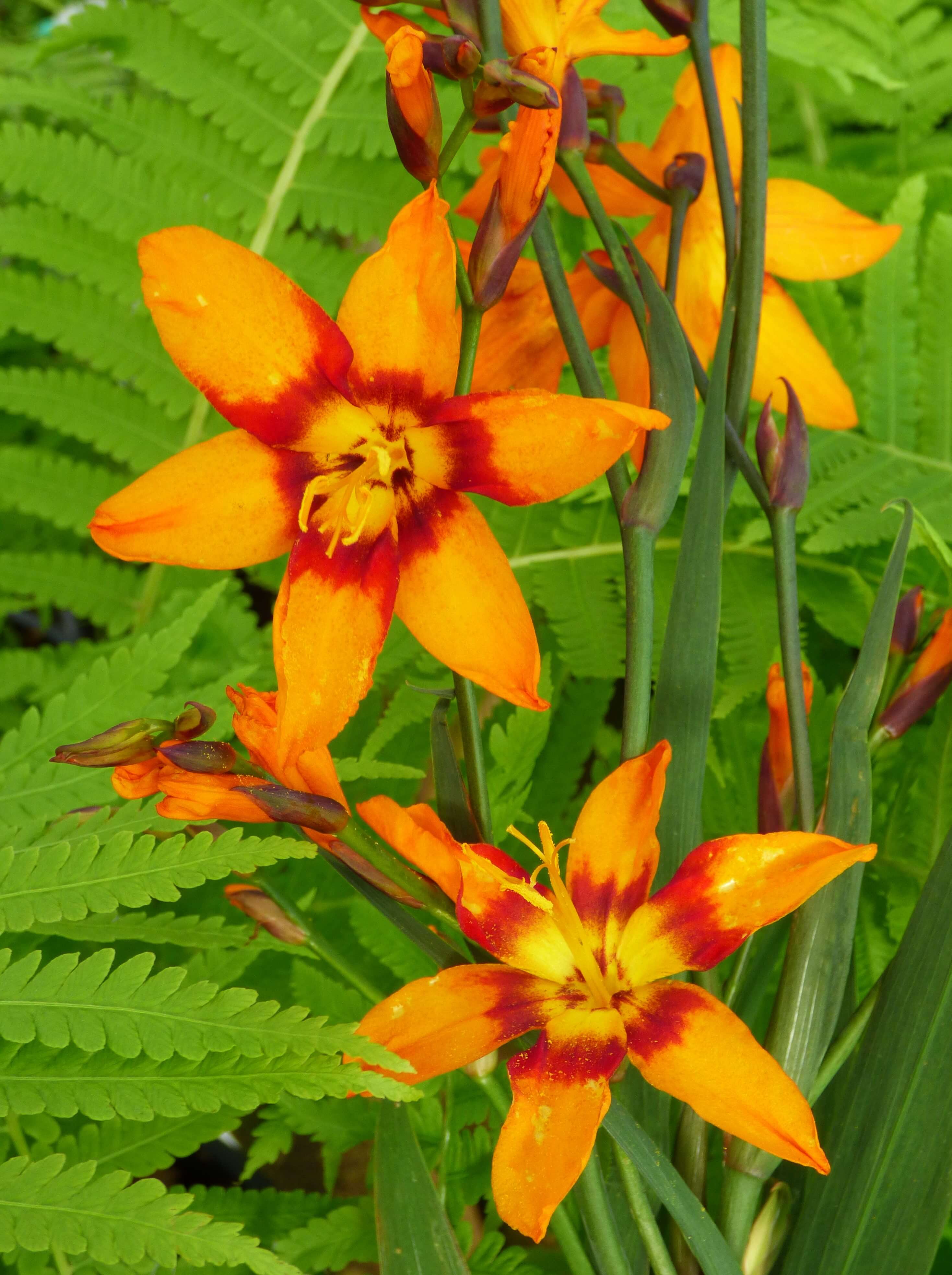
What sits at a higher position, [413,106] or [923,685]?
[413,106]

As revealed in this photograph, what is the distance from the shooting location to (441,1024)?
0.48 meters

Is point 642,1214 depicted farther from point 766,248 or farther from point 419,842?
point 766,248

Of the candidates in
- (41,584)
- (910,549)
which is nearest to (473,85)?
(910,549)

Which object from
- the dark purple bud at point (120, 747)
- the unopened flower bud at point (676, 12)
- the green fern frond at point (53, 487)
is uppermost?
the unopened flower bud at point (676, 12)

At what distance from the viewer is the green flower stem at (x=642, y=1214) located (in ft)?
1.59

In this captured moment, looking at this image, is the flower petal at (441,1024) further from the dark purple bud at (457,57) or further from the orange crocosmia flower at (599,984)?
the dark purple bud at (457,57)

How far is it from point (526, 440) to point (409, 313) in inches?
2.9

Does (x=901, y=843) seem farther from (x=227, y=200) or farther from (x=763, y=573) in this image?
(x=227, y=200)

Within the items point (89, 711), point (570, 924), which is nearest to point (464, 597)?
point (570, 924)

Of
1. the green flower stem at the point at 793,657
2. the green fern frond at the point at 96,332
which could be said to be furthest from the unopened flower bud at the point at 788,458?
the green fern frond at the point at 96,332

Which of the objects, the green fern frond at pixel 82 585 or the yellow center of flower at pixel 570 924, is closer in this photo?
the yellow center of flower at pixel 570 924

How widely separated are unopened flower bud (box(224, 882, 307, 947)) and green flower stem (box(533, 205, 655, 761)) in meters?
0.19

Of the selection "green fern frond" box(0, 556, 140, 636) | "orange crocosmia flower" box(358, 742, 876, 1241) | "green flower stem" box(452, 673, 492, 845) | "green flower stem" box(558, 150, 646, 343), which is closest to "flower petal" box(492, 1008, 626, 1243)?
"orange crocosmia flower" box(358, 742, 876, 1241)

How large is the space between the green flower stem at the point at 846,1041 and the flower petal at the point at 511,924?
14 cm
